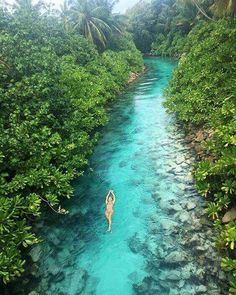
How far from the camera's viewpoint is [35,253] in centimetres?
738

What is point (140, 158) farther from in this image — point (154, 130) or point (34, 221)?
point (34, 221)

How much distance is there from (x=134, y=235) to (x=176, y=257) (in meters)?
1.31

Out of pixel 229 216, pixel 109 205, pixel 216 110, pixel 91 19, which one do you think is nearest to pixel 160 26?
pixel 91 19

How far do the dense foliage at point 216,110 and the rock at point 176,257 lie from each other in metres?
0.80

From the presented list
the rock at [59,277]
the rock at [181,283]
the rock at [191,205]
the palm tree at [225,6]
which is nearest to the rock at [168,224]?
the rock at [191,205]

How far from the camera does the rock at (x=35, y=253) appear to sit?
723 cm

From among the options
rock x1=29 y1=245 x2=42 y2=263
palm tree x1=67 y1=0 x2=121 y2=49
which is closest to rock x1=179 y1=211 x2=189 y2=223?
rock x1=29 y1=245 x2=42 y2=263

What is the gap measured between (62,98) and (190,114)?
5.26m

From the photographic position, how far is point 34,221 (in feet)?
27.6

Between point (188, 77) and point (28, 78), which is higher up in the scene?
point (28, 78)

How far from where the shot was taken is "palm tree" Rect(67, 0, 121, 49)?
2494 cm

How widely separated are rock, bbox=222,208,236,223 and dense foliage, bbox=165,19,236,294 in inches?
6.3

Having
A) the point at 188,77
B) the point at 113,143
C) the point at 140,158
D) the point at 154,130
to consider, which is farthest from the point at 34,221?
the point at 188,77

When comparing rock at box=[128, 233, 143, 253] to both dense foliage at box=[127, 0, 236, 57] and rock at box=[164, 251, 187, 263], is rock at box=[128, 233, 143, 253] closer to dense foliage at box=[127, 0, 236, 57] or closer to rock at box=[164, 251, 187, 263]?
rock at box=[164, 251, 187, 263]
